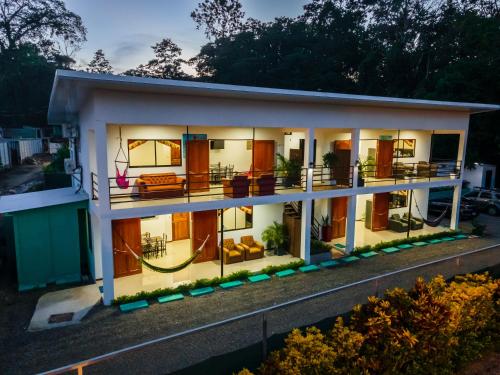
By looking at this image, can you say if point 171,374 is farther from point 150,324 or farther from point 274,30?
point 274,30

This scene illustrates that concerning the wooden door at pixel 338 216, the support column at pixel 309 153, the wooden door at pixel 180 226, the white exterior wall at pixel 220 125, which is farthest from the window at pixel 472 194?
the wooden door at pixel 180 226

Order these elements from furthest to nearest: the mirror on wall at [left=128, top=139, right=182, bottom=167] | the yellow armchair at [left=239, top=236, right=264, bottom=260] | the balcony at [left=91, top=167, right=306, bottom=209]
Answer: the yellow armchair at [left=239, top=236, right=264, bottom=260]
the mirror on wall at [left=128, top=139, right=182, bottom=167]
the balcony at [left=91, top=167, right=306, bottom=209]

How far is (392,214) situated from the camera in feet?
58.2

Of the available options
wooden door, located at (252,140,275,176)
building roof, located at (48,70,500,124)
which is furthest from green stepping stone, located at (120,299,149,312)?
wooden door, located at (252,140,275,176)

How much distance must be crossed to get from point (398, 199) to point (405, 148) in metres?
2.76

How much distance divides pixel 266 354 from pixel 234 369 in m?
0.57

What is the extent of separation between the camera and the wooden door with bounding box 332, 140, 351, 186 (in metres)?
14.9

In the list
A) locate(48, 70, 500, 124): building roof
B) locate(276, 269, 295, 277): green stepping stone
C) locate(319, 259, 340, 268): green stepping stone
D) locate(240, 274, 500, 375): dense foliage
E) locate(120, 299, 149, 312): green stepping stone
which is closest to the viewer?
locate(240, 274, 500, 375): dense foliage

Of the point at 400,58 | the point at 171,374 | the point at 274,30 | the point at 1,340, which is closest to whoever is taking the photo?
the point at 171,374

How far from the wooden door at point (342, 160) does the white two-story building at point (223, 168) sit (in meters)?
0.06

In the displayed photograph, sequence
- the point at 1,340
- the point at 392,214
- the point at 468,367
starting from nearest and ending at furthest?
the point at 468,367, the point at 1,340, the point at 392,214

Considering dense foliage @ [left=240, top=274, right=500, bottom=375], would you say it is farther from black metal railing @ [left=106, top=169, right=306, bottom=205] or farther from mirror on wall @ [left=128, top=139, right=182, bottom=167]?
mirror on wall @ [left=128, top=139, right=182, bottom=167]

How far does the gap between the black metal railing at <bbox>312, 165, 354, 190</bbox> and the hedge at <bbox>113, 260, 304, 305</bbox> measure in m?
3.62

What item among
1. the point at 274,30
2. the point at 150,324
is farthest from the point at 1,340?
the point at 274,30
